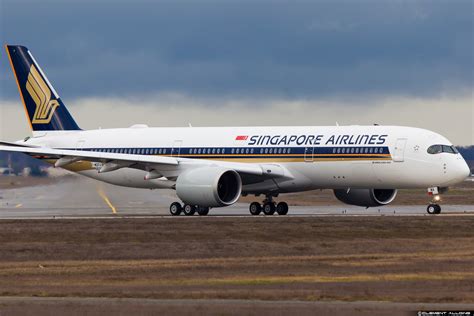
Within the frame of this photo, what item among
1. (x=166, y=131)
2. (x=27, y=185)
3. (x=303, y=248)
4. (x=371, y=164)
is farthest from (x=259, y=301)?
(x=27, y=185)

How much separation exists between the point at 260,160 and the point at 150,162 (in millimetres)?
6030

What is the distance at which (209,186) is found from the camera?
5531cm

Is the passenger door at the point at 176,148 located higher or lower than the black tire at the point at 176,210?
higher

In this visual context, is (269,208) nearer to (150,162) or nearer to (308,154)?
(308,154)

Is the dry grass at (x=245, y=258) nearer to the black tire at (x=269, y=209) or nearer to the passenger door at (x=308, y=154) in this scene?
the passenger door at (x=308, y=154)

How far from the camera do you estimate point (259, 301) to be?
2216cm

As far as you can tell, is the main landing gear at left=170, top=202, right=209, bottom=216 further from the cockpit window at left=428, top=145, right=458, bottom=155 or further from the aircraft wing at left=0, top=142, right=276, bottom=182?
the cockpit window at left=428, top=145, right=458, bottom=155

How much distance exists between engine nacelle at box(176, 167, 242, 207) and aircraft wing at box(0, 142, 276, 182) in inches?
33.4

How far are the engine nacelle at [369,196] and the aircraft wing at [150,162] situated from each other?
4.72 meters

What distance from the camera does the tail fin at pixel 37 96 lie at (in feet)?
224

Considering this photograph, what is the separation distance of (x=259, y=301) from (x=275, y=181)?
121 ft

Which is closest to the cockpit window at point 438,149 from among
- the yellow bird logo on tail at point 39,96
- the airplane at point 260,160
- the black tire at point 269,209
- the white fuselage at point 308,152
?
the airplane at point 260,160

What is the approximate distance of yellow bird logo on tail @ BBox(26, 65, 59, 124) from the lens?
2687 inches

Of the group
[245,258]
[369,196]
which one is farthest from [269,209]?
[245,258]
